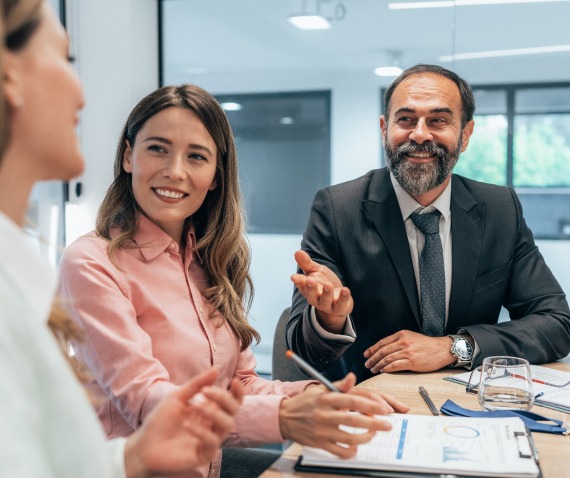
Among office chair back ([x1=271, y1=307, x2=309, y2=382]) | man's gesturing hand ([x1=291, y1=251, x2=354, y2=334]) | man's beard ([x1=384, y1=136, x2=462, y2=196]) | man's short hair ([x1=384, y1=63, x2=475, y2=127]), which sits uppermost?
man's short hair ([x1=384, y1=63, x2=475, y2=127])

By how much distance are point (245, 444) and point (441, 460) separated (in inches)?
18.0

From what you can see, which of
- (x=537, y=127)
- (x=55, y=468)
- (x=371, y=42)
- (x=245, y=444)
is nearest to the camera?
(x=55, y=468)

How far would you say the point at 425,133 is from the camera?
2346 mm

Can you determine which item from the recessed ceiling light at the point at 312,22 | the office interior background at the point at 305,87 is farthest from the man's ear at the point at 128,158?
the recessed ceiling light at the point at 312,22

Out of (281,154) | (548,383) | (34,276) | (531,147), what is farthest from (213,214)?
(531,147)

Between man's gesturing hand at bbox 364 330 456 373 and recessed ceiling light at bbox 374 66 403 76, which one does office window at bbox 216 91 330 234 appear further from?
man's gesturing hand at bbox 364 330 456 373

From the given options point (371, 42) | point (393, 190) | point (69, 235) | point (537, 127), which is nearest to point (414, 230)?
point (393, 190)

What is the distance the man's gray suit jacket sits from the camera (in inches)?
85.1

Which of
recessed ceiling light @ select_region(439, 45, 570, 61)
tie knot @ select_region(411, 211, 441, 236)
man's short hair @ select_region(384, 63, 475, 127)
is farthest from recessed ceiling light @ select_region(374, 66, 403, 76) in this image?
tie knot @ select_region(411, 211, 441, 236)

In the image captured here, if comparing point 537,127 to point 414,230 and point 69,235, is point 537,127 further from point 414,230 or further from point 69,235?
point 69,235

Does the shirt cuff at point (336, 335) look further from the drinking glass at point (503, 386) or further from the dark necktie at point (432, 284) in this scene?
the drinking glass at point (503, 386)

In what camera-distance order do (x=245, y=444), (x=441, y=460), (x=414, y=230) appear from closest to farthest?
1. (x=441, y=460)
2. (x=245, y=444)
3. (x=414, y=230)

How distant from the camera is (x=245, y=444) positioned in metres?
1.43

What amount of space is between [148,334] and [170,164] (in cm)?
44
